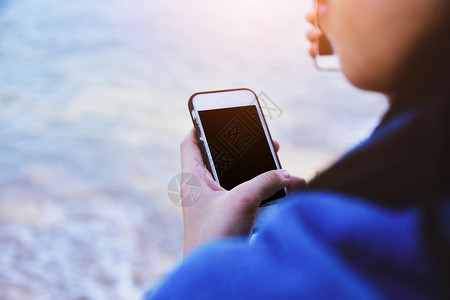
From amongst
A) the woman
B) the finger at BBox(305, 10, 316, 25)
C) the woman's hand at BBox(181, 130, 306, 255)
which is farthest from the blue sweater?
the finger at BBox(305, 10, 316, 25)

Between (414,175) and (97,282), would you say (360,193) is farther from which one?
(97,282)

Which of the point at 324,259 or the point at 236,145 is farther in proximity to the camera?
the point at 236,145

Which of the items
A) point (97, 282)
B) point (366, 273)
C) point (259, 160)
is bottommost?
point (97, 282)

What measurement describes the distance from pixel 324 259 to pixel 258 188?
27 cm

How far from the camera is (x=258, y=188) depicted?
458 mm

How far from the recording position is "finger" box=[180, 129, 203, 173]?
64cm

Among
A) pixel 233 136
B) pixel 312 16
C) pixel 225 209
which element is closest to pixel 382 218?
pixel 225 209

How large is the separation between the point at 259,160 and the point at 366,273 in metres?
0.50

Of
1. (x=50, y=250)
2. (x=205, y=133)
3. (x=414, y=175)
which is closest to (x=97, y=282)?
(x=50, y=250)

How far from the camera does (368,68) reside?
1.00ft

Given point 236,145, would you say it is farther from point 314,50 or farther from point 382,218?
point 382,218

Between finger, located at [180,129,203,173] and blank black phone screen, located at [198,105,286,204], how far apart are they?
0.9 inches

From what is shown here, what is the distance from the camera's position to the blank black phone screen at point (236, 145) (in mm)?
659

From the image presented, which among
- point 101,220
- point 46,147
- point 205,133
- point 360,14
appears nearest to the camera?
point 360,14
